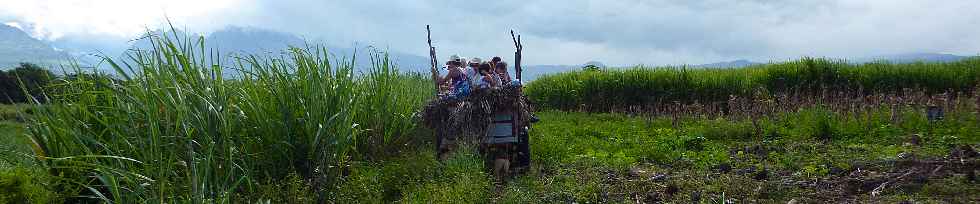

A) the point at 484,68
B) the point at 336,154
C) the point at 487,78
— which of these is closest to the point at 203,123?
the point at 336,154

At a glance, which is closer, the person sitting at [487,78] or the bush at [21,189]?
the bush at [21,189]

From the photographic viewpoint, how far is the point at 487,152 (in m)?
6.88

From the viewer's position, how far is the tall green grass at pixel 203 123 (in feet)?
15.0

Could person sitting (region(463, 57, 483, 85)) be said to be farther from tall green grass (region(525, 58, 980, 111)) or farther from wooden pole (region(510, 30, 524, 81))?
tall green grass (region(525, 58, 980, 111))

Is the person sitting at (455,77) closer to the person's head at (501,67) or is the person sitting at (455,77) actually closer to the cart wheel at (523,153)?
the person's head at (501,67)

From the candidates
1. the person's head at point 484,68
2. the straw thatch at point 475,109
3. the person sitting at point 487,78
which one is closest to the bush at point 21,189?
the straw thatch at point 475,109

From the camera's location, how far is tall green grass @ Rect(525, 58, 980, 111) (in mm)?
14078

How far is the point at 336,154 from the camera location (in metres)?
5.59

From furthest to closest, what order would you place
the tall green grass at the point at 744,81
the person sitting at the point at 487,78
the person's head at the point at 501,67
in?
1. the tall green grass at the point at 744,81
2. the person's head at the point at 501,67
3. the person sitting at the point at 487,78

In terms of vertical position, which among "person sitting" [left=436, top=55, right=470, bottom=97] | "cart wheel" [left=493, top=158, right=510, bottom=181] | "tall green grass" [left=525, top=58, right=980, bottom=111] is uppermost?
"person sitting" [left=436, top=55, right=470, bottom=97]

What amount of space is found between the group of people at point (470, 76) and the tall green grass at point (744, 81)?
731cm

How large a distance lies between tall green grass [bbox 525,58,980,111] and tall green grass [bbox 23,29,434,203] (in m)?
9.51

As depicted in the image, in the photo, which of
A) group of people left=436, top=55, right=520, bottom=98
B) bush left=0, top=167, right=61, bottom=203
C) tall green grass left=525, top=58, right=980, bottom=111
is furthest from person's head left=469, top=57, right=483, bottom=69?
tall green grass left=525, top=58, right=980, bottom=111

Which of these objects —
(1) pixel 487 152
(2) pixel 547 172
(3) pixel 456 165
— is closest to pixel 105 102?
(3) pixel 456 165
